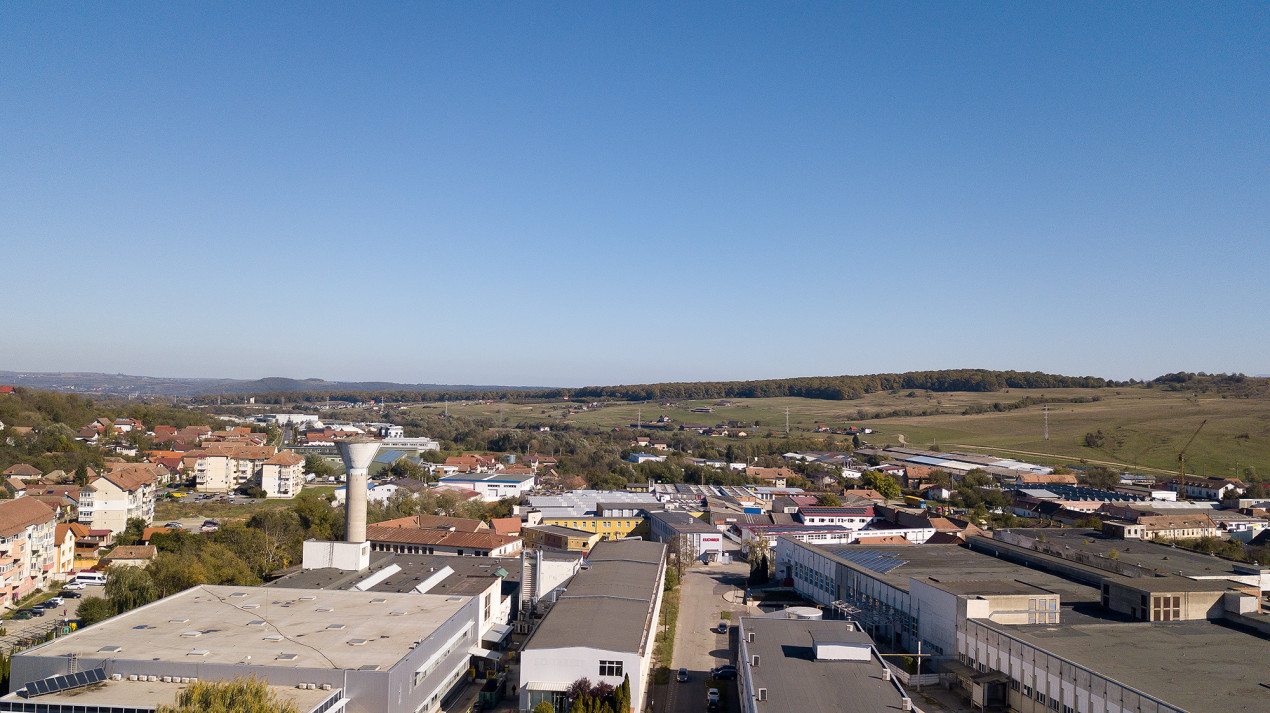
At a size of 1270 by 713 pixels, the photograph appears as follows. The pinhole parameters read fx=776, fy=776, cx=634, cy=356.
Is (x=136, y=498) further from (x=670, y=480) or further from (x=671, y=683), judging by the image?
(x=670, y=480)

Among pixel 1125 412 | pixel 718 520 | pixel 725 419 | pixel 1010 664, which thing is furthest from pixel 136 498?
pixel 1125 412

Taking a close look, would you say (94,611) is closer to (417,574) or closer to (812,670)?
(417,574)

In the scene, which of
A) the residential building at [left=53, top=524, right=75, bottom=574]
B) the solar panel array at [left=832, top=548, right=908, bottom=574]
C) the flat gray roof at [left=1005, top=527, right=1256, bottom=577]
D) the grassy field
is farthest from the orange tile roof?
the grassy field

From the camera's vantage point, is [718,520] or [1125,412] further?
[1125,412]

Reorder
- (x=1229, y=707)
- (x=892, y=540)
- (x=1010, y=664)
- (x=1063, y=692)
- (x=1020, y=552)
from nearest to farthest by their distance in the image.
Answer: (x=1229, y=707)
(x=1063, y=692)
(x=1010, y=664)
(x=1020, y=552)
(x=892, y=540)

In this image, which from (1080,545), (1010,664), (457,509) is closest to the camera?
(1010,664)

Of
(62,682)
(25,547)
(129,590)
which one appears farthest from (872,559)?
(25,547)
